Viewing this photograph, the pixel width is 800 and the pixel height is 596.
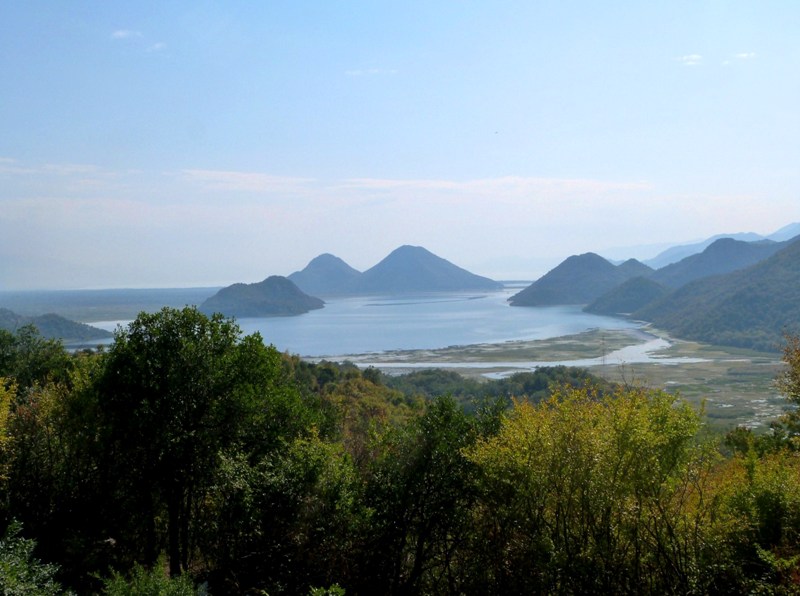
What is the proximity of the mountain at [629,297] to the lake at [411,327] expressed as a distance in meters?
5.05

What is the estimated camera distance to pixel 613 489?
8844 mm

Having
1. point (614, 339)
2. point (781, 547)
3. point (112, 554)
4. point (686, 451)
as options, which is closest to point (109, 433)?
point (112, 554)

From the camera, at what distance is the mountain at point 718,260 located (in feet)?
548

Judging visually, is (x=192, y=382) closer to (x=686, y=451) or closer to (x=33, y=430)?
(x=33, y=430)

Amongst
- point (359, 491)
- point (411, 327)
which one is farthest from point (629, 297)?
point (359, 491)

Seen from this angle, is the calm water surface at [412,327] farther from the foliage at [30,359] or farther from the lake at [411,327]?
the foliage at [30,359]

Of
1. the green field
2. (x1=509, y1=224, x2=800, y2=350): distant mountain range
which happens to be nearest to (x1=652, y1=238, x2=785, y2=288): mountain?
(x1=509, y1=224, x2=800, y2=350): distant mountain range

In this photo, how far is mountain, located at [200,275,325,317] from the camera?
524ft

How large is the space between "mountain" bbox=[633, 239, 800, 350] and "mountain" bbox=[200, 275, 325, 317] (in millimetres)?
93794

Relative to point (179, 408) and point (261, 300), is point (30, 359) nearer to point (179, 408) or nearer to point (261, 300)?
point (179, 408)

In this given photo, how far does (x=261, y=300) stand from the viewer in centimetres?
16812

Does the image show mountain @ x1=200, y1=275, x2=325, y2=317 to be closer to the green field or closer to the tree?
the green field

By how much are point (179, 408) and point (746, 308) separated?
106m

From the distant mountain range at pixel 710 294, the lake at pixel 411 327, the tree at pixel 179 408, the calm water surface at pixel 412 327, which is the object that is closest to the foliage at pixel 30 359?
the tree at pixel 179 408
